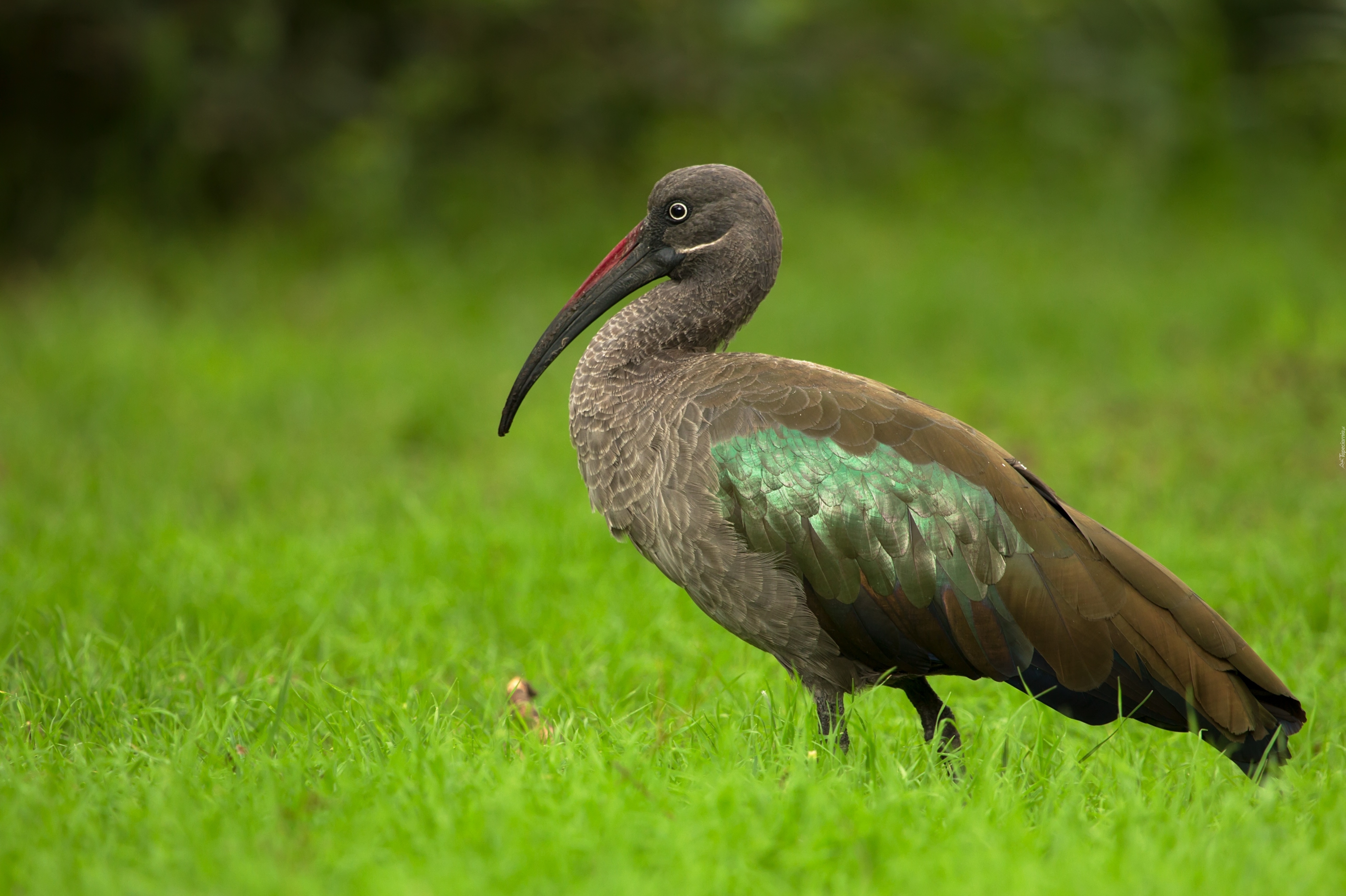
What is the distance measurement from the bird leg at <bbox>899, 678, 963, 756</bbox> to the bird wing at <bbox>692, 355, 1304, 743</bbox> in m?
0.17

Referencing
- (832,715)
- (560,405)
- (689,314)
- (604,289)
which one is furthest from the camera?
(560,405)

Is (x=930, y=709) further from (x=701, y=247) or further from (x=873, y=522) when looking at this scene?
(x=701, y=247)

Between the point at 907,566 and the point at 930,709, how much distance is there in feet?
1.73

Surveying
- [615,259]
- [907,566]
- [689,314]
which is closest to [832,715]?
[907,566]

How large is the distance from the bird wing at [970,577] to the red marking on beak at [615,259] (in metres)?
0.91

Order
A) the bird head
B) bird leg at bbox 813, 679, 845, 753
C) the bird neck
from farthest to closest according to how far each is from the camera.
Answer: the bird head < the bird neck < bird leg at bbox 813, 679, 845, 753

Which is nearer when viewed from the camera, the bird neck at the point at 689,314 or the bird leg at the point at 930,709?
the bird leg at the point at 930,709

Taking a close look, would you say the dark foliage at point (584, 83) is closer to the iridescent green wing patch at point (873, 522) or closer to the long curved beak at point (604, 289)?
the long curved beak at point (604, 289)

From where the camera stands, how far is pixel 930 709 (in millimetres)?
3441

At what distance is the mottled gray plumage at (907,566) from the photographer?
312 cm

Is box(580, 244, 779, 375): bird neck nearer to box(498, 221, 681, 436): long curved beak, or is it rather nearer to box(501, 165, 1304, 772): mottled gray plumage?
box(498, 221, 681, 436): long curved beak

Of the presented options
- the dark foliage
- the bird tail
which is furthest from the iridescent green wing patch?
the dark foliage

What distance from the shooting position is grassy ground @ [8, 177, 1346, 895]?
2559 mm

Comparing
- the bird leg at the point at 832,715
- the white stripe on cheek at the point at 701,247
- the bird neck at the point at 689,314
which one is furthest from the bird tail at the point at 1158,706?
the white stripe on cheek at the point at 701,247
